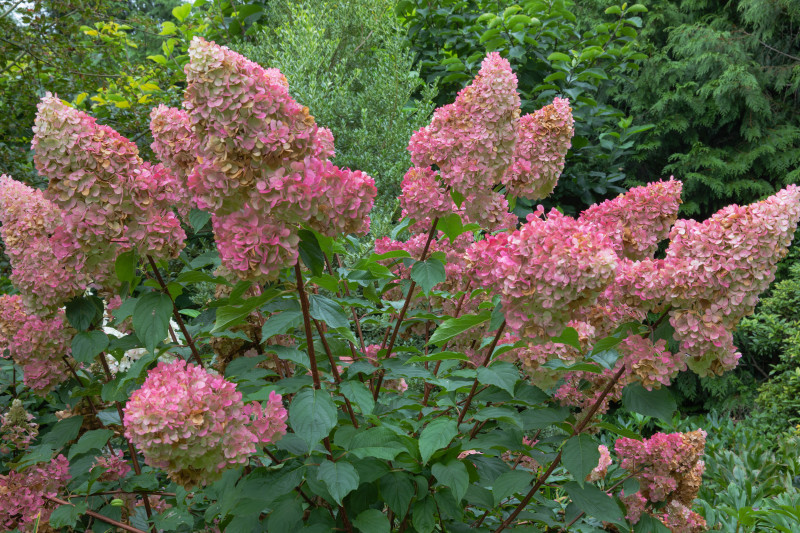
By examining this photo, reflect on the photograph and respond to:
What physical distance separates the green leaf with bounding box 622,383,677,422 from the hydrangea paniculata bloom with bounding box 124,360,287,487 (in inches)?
40.7

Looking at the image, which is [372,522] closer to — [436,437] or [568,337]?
[436,437]

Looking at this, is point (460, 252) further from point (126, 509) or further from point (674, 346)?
point (126, 509)

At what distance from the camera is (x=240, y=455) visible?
1.43m

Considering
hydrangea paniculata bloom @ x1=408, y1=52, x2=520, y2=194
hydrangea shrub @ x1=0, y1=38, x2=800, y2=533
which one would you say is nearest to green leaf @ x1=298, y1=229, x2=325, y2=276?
hydrangea shrub @ x1=0, y1=38, x2=800, y2=533

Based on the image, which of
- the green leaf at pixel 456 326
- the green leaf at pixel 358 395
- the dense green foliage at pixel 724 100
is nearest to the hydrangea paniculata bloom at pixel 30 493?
the green leaf at pixel 358 395

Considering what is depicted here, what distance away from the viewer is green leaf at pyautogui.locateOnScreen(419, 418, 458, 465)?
1.54 meters

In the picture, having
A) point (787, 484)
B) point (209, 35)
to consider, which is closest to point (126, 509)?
point (787, 484)

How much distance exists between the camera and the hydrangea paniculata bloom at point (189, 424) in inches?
52.2

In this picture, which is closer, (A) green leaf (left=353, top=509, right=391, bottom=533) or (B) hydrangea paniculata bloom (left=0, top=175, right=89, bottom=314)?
(A) green leaf (left=353, top=509, right=391, bottom=533)

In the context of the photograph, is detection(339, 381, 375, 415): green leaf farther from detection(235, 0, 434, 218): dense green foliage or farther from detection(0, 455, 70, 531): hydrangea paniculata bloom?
detection(235, 0, 434, 218): dense green foliage

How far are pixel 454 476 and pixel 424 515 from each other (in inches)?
8.5

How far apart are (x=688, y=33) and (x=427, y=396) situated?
6522 mm

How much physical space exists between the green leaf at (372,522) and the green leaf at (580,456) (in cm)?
53

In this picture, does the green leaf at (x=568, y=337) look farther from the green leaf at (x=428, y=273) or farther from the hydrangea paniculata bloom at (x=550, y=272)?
the green leaf at (x=428, y=273)
